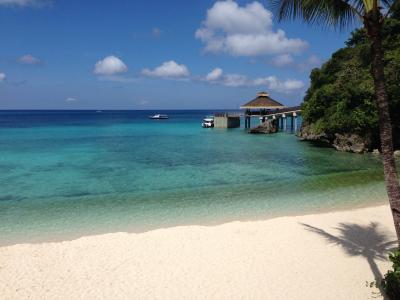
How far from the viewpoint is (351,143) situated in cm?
3036

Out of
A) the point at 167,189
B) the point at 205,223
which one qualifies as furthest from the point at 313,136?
the point at 205,223

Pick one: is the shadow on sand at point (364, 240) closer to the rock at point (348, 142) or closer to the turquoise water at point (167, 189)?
the turquoise water at point (167, 189)

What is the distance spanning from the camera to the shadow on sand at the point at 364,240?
31.0ft

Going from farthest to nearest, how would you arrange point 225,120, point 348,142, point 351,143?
point 225,120 < point 348,142 < point 351,143

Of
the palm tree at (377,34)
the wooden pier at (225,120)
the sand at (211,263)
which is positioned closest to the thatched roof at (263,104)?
the wooden pier at (225,120)

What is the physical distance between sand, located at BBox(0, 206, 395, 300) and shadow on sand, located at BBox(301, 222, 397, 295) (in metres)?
0.03

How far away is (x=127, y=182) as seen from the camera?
20.2 metres

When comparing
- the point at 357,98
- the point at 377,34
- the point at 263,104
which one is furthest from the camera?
the point at 263,104

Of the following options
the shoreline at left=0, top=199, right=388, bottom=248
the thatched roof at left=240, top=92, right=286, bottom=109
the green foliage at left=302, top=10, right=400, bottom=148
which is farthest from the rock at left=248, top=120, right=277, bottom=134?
the shoreline at left=0, top=199, right=388, bottom=248

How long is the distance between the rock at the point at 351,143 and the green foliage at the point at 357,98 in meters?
0.41

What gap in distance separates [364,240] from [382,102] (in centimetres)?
537

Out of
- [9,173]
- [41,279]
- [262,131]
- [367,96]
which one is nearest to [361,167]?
[367,96]

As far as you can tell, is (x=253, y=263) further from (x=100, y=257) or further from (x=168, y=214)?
(x=168, y=214)

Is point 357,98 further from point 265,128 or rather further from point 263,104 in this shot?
point 263,104
